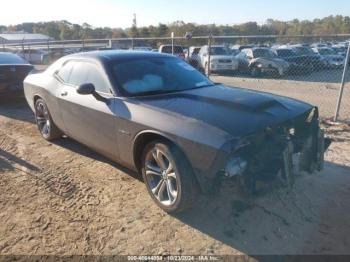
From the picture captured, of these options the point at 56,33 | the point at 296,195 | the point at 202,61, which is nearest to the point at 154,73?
the point at 296,195

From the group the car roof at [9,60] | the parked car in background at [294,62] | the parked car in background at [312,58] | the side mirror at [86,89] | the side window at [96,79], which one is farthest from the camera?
the parked car in background at [312,58]

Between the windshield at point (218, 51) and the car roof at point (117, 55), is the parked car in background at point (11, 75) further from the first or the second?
the windshield at point (218, 51)

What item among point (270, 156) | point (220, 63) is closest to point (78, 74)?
point (270, 156)

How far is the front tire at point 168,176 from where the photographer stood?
3213 millimetres

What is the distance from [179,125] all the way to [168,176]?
23.1 inches

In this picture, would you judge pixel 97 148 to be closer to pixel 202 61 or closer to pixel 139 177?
pixel 139 177

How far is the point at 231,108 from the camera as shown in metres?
3.38

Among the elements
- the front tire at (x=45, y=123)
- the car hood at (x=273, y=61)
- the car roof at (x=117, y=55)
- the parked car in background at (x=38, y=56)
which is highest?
the car roof at (x=117, y=55)

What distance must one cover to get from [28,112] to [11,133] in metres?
1.84

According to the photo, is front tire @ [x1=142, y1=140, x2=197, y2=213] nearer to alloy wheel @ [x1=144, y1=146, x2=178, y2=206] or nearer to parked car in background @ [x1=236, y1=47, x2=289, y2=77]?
alloy wheel @ [x1=144, y1=146, x2=178, y2=206]

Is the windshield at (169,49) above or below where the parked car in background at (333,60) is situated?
above

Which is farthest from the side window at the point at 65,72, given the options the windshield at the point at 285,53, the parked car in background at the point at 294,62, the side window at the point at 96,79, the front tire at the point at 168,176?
the windshield at the point at 285,53

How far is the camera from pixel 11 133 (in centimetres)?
655

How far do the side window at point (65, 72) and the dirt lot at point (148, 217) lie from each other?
131cm
